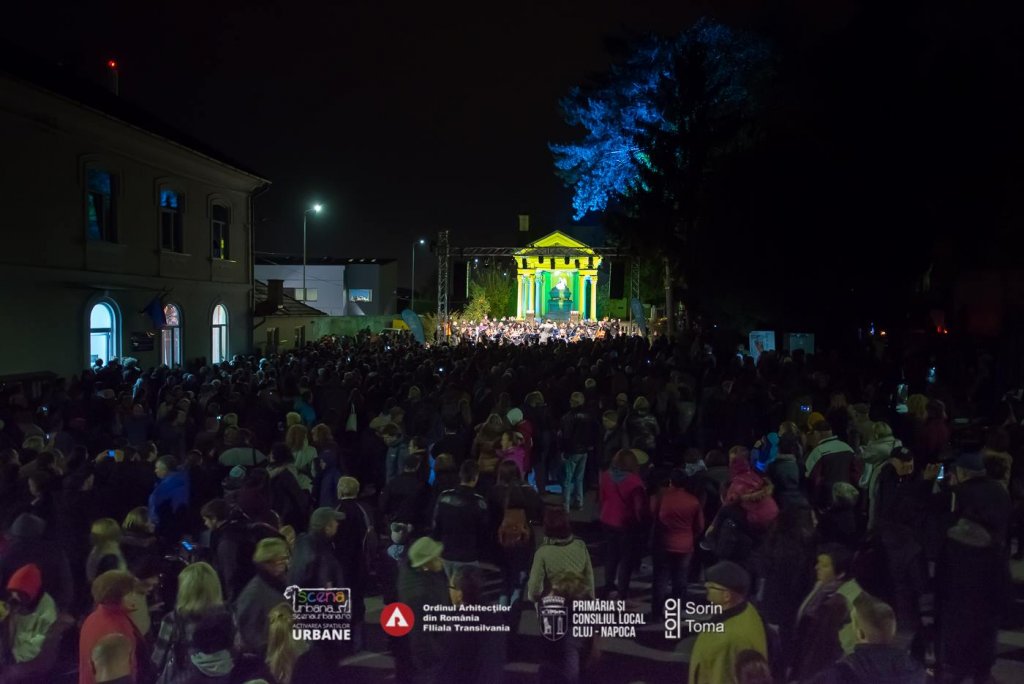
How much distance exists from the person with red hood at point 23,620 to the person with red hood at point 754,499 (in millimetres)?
4636

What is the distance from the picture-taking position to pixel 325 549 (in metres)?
5.45

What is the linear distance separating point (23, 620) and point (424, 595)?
238 centimetres

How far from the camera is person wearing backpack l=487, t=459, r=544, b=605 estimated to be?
6445 millimetres

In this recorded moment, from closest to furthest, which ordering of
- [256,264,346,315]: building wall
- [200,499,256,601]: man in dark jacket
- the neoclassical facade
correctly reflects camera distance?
[200,499,256,601]: man in dark jacket < [256,264,346,315]: building wall < the neoclassical facade

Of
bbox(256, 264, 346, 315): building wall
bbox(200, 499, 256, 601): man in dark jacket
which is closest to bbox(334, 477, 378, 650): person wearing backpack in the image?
bbox(200, 499, 256, 601): man in dark jacket

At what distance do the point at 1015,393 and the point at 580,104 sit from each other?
→ 26728 millimetres

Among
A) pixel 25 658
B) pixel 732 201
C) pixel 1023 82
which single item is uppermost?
pixel 1023 82

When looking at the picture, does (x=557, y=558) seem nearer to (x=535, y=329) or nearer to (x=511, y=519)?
(x=511, y=519)

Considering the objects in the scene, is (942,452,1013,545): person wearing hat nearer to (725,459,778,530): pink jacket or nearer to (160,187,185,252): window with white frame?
(725,459,778,530): pink jacket


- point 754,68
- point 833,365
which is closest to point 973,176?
point 833,365

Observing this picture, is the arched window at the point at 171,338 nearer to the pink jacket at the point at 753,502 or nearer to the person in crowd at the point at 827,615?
the pink jacket at the point at 753,502

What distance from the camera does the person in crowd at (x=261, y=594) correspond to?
467 cm

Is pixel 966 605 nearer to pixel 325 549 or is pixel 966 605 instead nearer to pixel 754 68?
pixel 325 549

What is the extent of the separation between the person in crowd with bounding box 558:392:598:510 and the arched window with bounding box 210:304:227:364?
17536 mm
